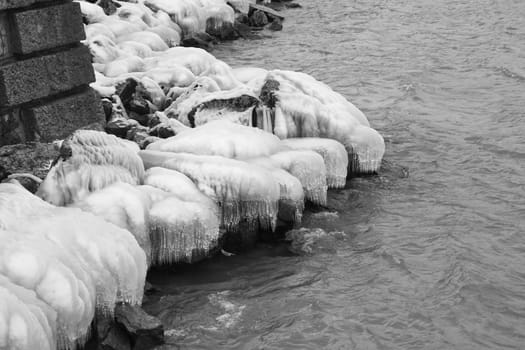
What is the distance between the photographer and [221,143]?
1046cm

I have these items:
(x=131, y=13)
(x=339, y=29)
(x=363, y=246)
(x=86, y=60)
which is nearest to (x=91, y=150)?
(x=86, y=60)

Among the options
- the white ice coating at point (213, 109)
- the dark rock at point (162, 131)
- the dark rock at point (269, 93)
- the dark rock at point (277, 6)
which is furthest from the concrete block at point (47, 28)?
the dark rock at point (277, 6)

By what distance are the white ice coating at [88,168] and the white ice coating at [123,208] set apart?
0.48 ft

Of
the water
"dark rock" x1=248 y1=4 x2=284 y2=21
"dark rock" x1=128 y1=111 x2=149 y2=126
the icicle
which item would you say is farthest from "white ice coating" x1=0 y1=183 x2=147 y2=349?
"dark rock" x1=248 y1=4 x2=284 y2=21

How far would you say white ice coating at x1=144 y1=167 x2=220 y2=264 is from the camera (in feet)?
28.8

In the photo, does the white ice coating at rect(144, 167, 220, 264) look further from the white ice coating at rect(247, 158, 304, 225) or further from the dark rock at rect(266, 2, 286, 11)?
the dark rock at rect(266, 2, 286, 11)

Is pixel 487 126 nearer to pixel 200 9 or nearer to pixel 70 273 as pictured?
pixel 70 273

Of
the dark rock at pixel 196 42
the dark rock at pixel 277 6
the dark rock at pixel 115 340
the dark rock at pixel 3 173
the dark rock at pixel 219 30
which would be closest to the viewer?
the dark rock at pixel 115 340

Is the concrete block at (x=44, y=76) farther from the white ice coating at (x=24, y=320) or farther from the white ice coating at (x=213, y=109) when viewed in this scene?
the white ice coating at (x=24, y=320)

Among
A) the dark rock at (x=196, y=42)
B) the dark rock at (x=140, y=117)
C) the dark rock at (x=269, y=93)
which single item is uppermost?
the dark rock at (x=269, y=93)

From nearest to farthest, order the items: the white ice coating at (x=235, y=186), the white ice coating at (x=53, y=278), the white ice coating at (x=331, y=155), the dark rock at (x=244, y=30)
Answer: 1. the white ice coating at (x=53, y=278)
2. the white ice coating at (x=235, y=186)
3. the white ice coating at (x=331, y=155)
4. the dark rock at (x=244, y=30)

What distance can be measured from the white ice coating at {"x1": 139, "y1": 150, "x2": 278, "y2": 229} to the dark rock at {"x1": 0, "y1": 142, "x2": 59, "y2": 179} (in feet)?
4.60

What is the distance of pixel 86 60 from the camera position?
9.59 meters

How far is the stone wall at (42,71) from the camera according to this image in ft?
28.6
